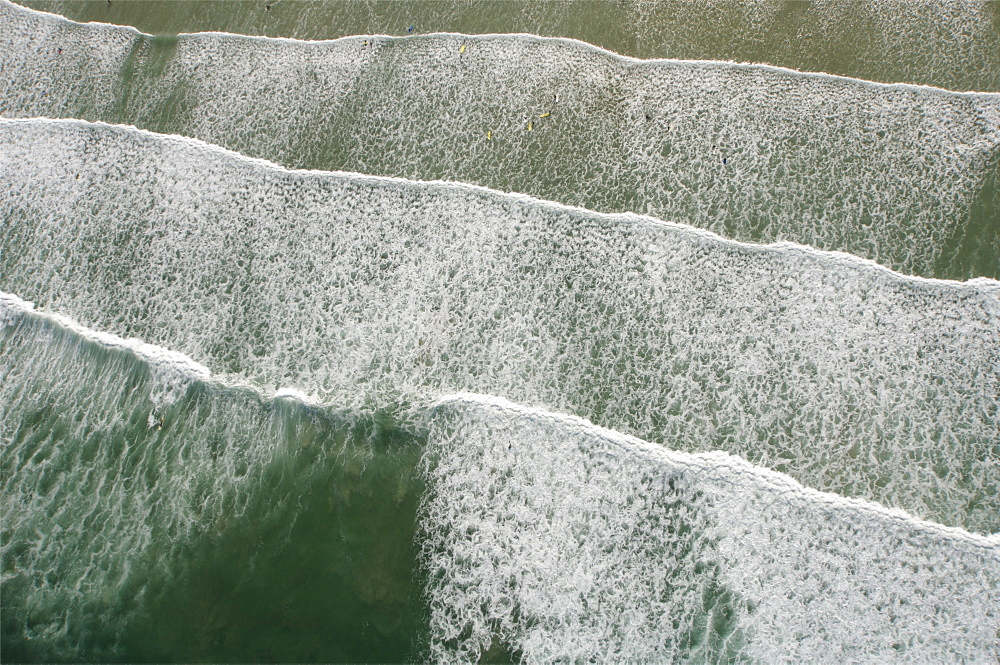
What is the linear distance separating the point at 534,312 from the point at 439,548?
2.73m

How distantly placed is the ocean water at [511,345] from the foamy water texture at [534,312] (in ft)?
0.13

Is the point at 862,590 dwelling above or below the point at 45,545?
above

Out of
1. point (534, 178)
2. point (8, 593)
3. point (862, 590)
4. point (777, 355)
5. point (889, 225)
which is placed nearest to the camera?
point (862, 590)

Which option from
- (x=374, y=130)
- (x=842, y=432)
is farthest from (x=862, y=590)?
(x=374, y=130)

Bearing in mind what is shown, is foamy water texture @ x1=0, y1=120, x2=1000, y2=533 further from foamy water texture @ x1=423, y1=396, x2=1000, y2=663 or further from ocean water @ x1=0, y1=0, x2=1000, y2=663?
foamy water texture @ x1=423, y1=396, x2=1000, y2=663

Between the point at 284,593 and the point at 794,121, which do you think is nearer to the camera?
the point at 284,593

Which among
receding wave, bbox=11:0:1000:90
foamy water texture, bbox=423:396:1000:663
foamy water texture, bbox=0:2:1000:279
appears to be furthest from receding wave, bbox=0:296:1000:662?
receding wave, bbox=11:0:1000:90

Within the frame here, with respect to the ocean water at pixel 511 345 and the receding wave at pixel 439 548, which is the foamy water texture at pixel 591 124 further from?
the receding wave at pixel 439 548

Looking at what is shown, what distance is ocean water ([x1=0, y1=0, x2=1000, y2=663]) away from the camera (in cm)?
576

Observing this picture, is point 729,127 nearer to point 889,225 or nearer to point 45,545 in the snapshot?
point 889,225

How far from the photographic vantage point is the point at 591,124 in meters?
8.18

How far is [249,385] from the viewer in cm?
686

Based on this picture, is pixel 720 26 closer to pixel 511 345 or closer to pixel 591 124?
pixel 591 124

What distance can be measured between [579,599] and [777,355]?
3281 millimetres
